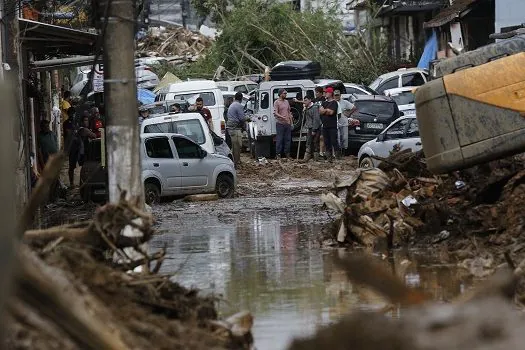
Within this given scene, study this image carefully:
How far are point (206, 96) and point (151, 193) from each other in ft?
44.7

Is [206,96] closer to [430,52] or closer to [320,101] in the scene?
[320,101]

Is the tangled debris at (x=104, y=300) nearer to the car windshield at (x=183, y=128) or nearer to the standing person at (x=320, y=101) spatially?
the car windshield at (x=183, y=128)

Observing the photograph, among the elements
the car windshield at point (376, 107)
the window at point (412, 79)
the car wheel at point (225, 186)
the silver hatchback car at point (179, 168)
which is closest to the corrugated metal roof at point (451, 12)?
the window at point (412, 79)

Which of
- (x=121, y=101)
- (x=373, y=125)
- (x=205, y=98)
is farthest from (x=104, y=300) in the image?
(x=205, y=98)

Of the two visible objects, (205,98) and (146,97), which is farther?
(146,97)

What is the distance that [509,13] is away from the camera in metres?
40.1

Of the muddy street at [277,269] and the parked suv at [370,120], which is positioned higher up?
the parked suv at [370,120]

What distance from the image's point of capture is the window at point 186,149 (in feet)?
83.3

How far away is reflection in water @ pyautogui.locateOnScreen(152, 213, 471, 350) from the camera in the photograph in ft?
34.0

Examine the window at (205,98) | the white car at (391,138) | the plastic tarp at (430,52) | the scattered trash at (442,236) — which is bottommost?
the scattered trash at (442,236)

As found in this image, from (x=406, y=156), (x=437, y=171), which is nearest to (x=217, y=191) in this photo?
(x=406, y=156)

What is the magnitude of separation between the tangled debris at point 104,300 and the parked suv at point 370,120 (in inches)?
1019

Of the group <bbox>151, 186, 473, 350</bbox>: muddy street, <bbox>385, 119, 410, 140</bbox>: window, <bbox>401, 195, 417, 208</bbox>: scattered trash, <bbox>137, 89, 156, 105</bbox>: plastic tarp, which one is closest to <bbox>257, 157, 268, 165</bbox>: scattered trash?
<bbox>385, 119, 410, 140</bbox>: window

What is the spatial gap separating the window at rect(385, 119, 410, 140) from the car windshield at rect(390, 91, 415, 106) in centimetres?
1084
